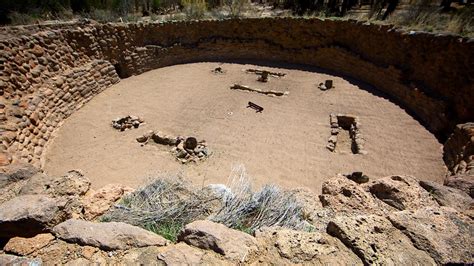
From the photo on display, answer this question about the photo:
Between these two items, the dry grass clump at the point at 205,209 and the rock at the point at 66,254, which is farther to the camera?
the dry grass clump at the point at 205,209

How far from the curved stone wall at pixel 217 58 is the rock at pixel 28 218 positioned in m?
3.54

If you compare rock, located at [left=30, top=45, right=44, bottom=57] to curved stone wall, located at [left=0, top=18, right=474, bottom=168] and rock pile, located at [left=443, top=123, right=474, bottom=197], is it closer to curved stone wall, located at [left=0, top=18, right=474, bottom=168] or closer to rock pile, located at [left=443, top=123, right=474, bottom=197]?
curved stone wall, located at [left=0, top=18, right=474, bottom=168]

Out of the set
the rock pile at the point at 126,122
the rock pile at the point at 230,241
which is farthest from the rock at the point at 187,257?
the rock pile at the point at 126,122

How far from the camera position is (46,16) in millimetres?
11266

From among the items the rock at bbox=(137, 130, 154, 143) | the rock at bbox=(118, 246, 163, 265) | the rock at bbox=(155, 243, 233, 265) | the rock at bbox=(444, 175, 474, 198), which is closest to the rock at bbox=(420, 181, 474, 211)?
the rock at bbox=(444, 175, 474, 198)

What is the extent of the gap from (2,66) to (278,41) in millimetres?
10061

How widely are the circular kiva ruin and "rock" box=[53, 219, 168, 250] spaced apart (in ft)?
0.04

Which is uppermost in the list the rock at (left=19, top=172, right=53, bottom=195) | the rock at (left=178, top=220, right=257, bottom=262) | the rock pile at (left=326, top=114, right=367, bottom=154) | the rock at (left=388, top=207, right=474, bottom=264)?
the rock at (left=388, top=207, right=474, bottom=264)

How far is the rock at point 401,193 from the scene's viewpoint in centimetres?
356

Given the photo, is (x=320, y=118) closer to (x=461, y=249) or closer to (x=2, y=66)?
(x=461, y=249)

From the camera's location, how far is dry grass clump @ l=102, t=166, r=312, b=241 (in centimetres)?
Answer: 300

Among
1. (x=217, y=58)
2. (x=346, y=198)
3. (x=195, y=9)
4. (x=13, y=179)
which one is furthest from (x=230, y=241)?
(x=195, y=9)

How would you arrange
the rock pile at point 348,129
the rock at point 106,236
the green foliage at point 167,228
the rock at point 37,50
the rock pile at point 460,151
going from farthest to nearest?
the rock at point 37,50, the rock pile at point 348,129, the rock pile at point 460,151, the green foliage at point 167,228, the rock at point 106,236

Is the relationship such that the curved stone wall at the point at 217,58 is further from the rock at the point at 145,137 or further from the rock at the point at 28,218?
the rock at the point at 28,218
